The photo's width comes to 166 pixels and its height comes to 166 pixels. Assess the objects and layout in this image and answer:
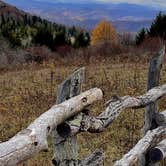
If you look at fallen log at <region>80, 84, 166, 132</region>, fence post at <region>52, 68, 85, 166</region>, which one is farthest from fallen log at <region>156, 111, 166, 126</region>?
fence post at <region>52, 68, 85, 166</region>

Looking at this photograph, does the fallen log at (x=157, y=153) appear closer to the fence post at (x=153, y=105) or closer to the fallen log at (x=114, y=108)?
the fence post at (x=153, y=105)

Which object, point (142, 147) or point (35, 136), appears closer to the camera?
point (35, 136)

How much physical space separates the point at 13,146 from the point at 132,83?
966 centimetres

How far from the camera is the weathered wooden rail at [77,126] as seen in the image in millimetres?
2764

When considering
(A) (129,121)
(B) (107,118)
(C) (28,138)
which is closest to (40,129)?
(C) (28,138)

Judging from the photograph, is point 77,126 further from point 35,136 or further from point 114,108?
point 35,136

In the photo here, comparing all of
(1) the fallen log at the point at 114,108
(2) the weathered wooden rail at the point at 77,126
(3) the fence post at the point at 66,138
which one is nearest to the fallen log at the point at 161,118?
(2) the weathered wooden rail at the point at 77,126

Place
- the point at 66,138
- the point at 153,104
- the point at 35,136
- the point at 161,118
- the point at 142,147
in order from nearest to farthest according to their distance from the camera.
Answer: the point at 35,136 < the point at 66,138 < the point at 142,147 < the point at 161,118 < the point at 153,104

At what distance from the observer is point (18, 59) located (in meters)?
30.9

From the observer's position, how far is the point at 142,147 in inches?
180

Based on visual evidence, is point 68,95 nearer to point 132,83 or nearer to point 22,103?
point 22,103

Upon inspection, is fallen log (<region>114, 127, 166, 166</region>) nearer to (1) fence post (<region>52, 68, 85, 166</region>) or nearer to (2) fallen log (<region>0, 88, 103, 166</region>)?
(1) fence post (<region>52, 68, 85, 166</region>)

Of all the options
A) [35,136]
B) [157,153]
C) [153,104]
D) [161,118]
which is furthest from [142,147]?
[35,136]

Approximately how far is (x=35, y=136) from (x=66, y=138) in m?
0.83
